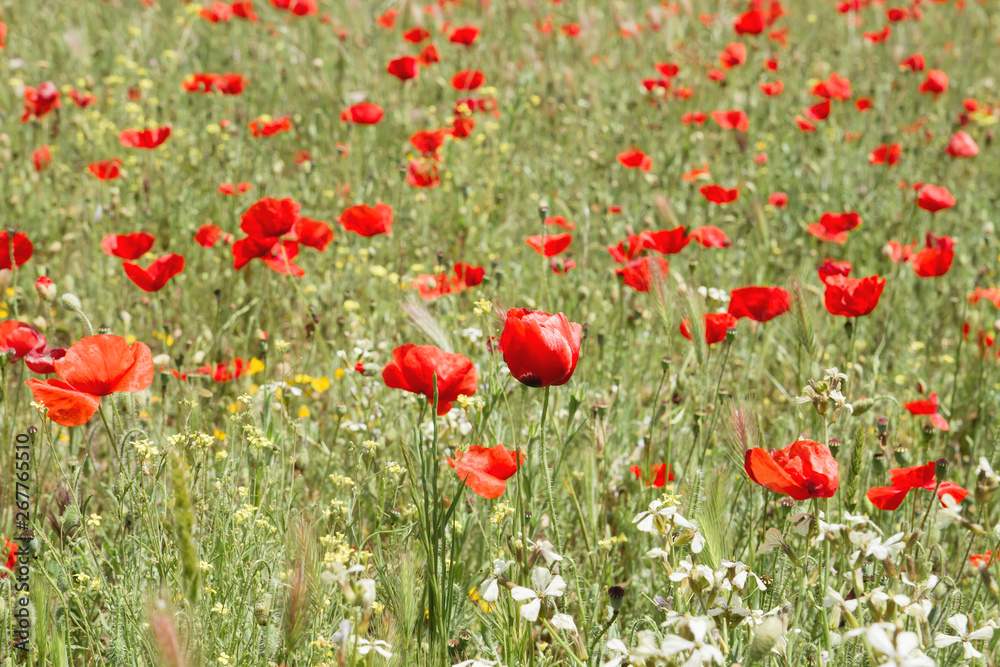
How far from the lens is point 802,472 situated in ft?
4.74

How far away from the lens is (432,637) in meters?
1.46

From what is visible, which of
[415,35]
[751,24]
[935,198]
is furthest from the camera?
[751,24]

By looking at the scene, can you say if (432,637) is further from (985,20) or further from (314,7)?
(985,20)

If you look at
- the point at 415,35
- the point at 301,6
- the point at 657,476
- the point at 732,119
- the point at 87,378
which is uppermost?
the point at 301,6

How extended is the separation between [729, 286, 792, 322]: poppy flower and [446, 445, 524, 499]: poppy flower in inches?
33.2

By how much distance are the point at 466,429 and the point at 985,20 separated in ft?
25.4

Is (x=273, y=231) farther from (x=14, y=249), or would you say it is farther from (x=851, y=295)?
(x=851, y=295)

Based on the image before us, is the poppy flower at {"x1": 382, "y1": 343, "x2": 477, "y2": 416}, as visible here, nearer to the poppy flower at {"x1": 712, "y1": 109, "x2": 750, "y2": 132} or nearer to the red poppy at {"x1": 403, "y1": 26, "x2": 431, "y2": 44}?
the poppy flower at {"x1": 712, "y1": 109, "x2": 750, "y2": 132}

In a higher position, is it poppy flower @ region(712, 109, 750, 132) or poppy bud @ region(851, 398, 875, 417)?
poppy flower @ region(712, 109, 750, 132)

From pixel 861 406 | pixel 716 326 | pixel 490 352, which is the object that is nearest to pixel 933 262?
pixel 716 326

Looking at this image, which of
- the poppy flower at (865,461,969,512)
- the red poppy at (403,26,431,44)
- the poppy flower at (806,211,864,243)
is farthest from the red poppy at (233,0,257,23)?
the poppy flower at (865,461,969,512)

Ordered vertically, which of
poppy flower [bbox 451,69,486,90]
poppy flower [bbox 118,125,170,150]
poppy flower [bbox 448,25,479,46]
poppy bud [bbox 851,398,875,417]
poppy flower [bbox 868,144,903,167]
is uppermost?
poppy flower [bbox 448,25,479,46]

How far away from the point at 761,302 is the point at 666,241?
0.52 metres

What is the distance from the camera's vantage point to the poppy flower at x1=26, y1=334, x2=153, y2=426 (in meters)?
1.57
